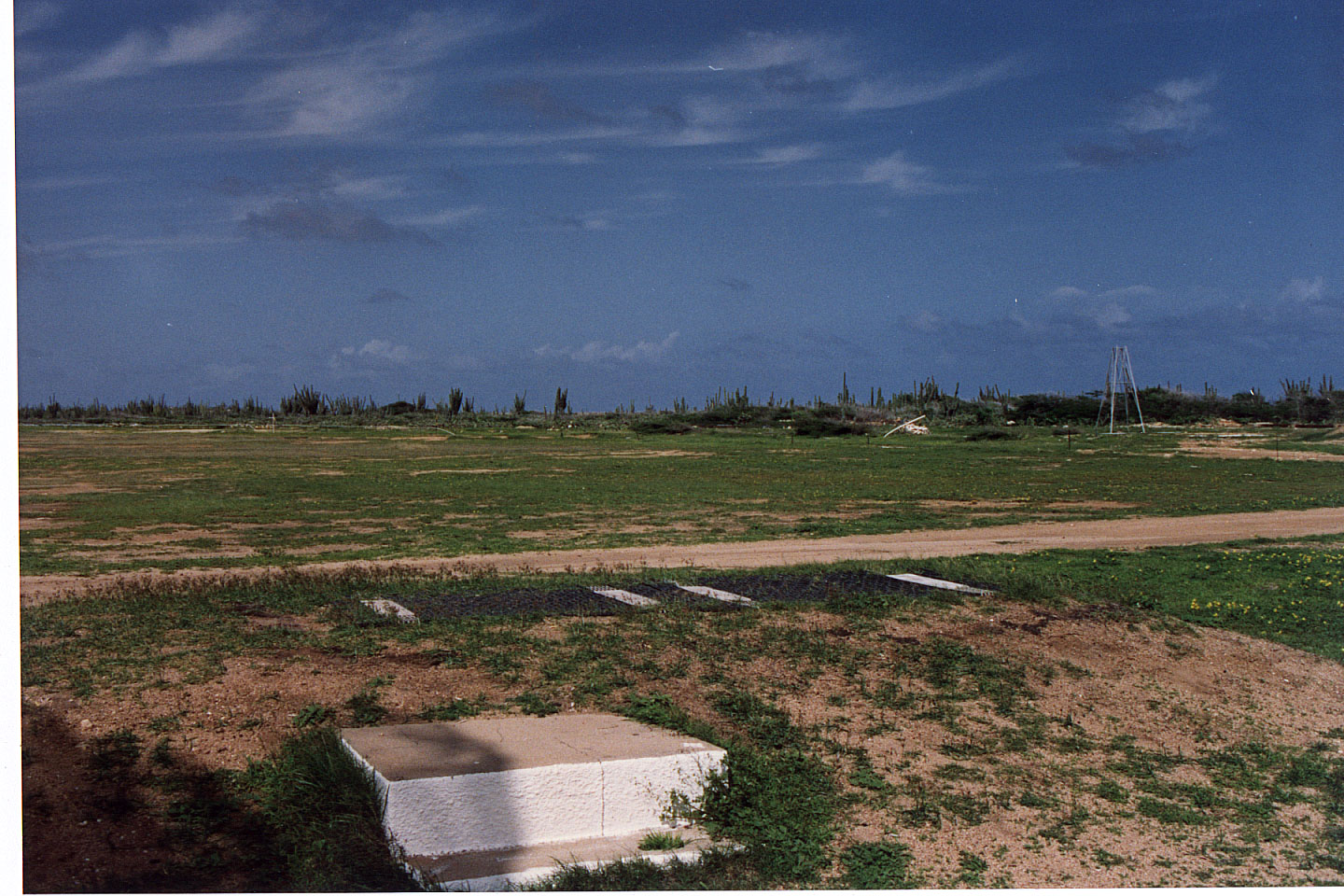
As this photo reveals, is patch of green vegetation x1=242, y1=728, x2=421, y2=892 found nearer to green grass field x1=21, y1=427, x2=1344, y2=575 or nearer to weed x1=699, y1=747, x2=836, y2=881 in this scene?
weed x1=699, y1=747, x2=836, y2=881

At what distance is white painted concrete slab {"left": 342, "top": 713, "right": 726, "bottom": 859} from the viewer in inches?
205

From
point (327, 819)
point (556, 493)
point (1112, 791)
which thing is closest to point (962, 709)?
point (1112, 791)

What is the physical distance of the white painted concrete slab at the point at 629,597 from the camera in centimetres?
975

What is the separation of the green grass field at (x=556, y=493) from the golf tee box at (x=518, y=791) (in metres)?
9.33

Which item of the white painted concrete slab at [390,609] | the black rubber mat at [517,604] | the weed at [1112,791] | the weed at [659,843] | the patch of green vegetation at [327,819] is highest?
the white painted concrete slab at [390,609]

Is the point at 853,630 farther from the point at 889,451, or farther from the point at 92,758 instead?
the point at 889,451

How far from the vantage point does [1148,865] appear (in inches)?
229

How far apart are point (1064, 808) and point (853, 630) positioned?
2.79 metres

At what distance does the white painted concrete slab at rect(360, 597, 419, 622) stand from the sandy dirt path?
2.46 m

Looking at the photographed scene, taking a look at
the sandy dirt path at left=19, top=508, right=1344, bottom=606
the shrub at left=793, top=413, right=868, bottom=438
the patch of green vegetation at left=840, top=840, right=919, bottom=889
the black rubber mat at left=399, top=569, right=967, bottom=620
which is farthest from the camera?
the shrub at left=793, top=413, right=868, bottom=438

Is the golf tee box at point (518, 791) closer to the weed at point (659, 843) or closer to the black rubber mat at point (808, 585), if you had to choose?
the weed at point (659, 843)

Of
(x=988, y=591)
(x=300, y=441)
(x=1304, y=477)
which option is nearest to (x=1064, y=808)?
(x=988, y=591)

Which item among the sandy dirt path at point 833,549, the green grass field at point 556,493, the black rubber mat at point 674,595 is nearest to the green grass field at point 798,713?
the black rubber mat at point 674,595

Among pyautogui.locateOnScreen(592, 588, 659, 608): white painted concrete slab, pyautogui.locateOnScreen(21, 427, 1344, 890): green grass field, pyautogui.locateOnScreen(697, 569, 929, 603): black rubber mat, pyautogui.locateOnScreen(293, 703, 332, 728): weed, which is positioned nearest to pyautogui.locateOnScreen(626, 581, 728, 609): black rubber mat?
pyautogui.locateOnScreen(592, 588, 659, 608): white painted concrete slab
